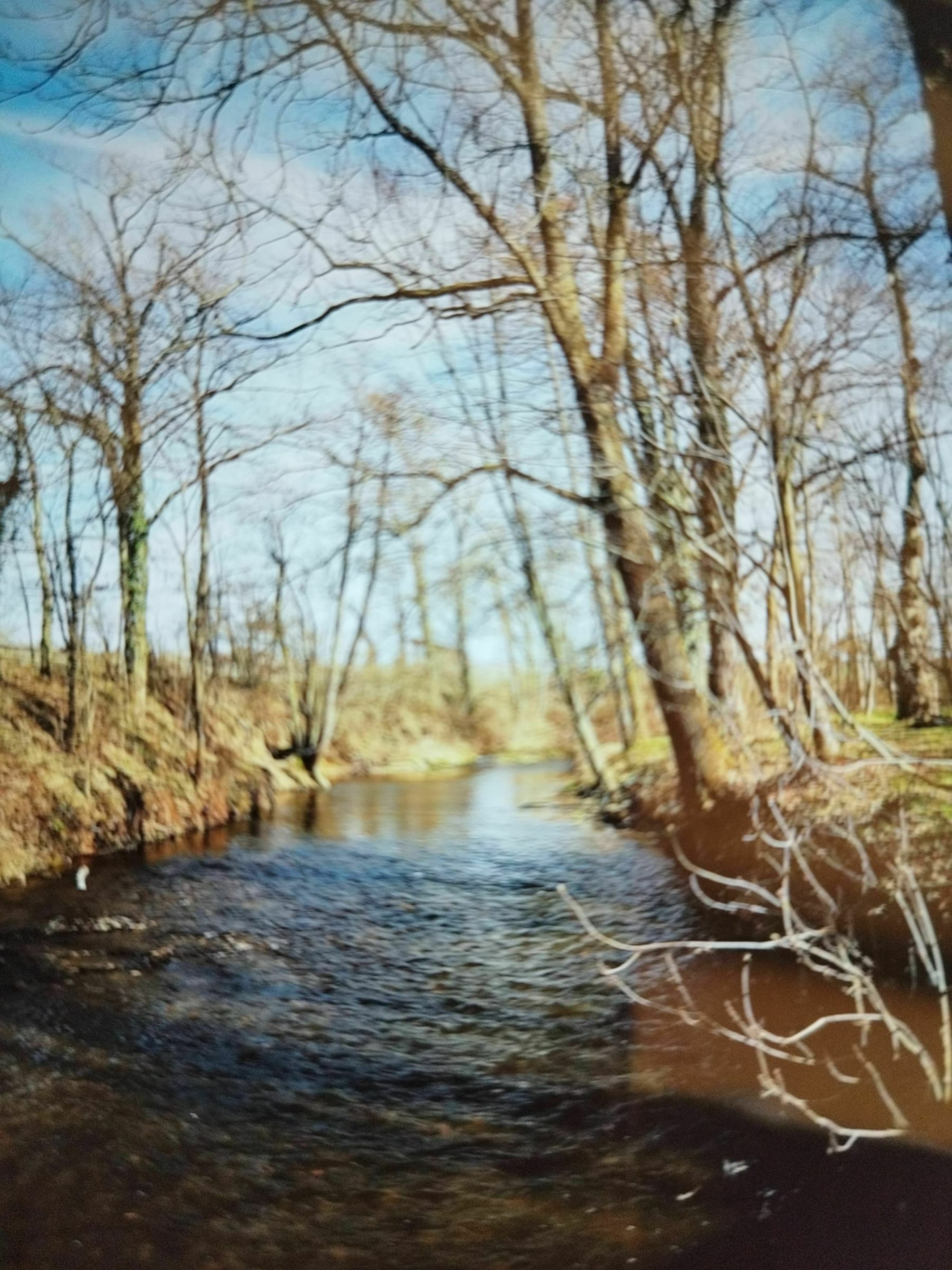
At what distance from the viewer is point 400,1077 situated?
5.10ft

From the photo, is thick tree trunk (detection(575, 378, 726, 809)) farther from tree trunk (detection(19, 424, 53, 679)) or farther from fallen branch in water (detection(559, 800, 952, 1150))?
tree trunk (detection(19, 424, 53, 679))

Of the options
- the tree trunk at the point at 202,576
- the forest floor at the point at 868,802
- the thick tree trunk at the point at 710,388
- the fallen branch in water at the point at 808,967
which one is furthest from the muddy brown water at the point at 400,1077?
the thick tree trunk at the point at 710,388

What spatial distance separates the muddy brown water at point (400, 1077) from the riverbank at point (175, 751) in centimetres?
7

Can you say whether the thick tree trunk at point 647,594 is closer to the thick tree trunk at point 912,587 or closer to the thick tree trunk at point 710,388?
the thick tree trunk at point 710,388

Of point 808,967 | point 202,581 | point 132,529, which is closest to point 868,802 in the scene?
point 808,967

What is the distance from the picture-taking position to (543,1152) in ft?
4.71

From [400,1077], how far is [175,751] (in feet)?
2.65

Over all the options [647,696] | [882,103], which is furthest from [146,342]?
[882,103]

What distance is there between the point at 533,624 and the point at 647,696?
340mm

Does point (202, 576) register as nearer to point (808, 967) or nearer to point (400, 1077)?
point (400, 1077)

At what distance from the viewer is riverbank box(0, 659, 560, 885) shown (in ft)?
5.81

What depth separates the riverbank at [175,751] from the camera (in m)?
1.77

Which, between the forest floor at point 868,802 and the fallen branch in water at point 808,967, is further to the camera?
the forest floor at point 868,802

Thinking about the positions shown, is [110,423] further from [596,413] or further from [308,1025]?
[308,1025]
